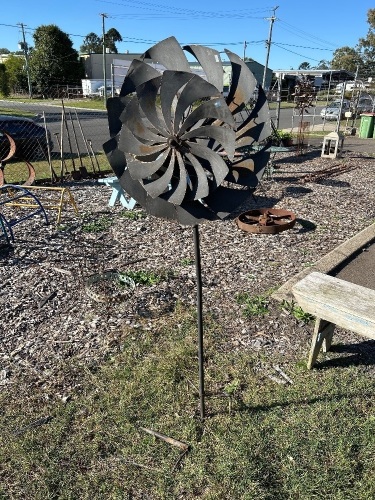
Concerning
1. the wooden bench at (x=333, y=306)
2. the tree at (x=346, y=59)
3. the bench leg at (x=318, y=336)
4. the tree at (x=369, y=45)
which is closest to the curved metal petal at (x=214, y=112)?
the wooden bench at (x=333, y=306)

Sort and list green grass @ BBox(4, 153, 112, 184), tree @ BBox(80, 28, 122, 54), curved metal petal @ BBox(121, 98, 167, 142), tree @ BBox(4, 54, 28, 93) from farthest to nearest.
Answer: tree @ BBox(80, 28, 122, 54)
tree @ BBox(4, 54, 28, 93)
green grass @ BBox(4, 153, 112, 184)
curved metal petal @ BBox(121, 98, 167, 142)

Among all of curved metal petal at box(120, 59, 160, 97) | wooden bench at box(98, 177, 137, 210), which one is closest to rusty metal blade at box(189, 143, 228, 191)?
curved metal petal at box(120, 59, 160, 97)

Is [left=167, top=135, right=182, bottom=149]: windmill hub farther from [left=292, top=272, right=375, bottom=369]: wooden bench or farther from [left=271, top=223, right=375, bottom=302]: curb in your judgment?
[left=271, top=223, right=375, bottom=302]: curb

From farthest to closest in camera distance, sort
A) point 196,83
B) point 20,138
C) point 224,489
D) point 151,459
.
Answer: point 20,138
point 151,459
point 224,489
point 196,83

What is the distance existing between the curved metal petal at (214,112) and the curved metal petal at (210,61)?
12.2 inches

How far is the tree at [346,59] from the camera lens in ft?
201

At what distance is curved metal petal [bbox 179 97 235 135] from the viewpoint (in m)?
1.92

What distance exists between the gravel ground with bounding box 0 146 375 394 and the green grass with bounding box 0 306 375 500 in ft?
0.98

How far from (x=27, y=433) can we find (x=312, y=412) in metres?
2.18

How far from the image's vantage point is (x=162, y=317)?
169 inches

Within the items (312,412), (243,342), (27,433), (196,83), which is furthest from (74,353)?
(196,83)

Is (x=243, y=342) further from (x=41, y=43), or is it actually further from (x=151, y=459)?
(x=41, y=43)

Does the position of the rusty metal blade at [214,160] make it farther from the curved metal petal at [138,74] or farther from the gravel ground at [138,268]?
the gravel ground at [138,268]

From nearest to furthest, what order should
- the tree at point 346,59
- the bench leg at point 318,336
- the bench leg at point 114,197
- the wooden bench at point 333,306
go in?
the wooden bench at point 333,306, the bench leg at point 318,336, the bench leg at point 114,197, the tree at point 346,59
